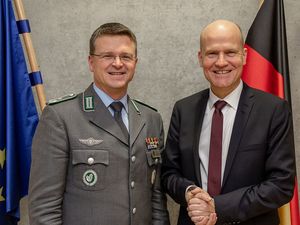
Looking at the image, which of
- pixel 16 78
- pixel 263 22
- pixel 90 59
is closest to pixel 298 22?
pixel 263 22

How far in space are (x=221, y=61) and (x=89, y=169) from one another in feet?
2.31

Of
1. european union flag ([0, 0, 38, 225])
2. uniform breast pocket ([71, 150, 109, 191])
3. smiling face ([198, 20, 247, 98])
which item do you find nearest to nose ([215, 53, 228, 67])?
smiling face ([198, 20, 247, 98])

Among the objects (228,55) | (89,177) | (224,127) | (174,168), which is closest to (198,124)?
(224,127)

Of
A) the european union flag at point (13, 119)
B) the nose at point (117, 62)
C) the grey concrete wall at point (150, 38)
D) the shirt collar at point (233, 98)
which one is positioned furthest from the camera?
the grey concrete wall at point (150, 38)

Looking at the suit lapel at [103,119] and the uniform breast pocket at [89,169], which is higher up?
the suit lapel at [103,119]

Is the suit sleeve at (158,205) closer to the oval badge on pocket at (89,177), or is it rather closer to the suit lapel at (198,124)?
the suit lapel at (198,124)

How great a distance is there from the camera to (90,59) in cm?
168

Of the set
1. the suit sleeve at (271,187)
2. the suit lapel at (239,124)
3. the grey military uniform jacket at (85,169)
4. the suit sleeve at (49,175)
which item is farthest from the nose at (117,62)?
the suit sleeve at (271,187)

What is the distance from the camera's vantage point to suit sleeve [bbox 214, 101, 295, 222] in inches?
60.5

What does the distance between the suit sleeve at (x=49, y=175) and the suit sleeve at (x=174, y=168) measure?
0.46 m

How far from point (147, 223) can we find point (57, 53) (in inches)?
48.9

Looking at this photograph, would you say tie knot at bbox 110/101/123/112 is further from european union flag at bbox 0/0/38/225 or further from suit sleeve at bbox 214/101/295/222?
european union flag at bbox 0/0/38/225

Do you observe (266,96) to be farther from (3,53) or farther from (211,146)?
(3,53)

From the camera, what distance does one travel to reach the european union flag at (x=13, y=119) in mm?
2068
